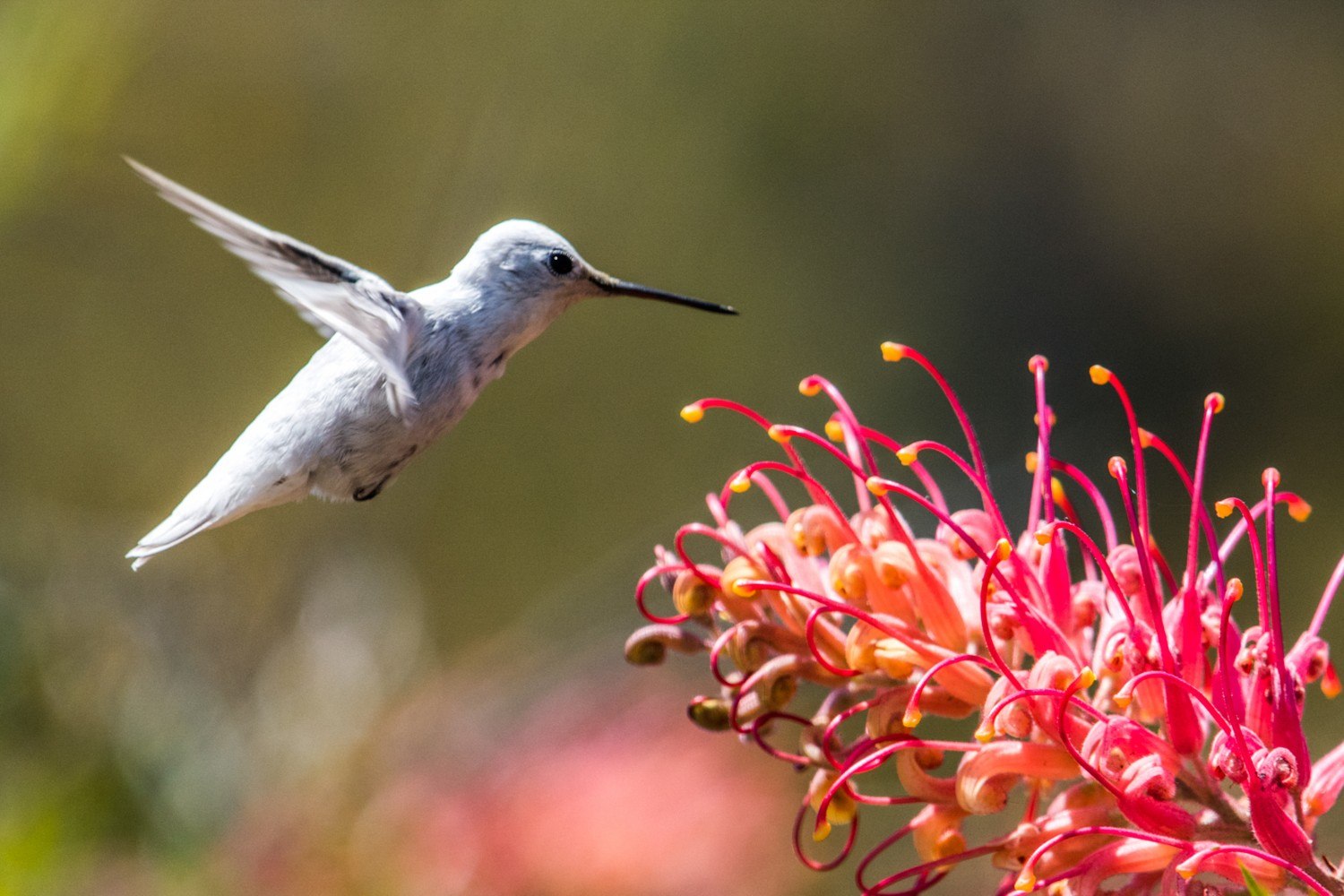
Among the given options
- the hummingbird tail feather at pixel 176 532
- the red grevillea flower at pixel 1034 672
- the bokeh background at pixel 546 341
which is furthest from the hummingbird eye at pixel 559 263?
the bokeh background at pixel 546 341

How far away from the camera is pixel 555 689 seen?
2527 millimetres

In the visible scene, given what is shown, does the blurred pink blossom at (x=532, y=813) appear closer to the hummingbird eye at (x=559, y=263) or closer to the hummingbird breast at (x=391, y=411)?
the hummingbird breast at (x=391, y=411)

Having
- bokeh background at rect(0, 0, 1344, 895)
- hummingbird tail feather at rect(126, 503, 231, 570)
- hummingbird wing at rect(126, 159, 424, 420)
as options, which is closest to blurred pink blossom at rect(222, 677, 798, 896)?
bokeh background at rect(0, 0, 1344, 895)

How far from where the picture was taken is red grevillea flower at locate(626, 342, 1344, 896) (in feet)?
3.15

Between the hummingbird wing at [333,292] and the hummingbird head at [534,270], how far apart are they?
0.30 ft

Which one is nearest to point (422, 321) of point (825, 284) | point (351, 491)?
point (351, 491)

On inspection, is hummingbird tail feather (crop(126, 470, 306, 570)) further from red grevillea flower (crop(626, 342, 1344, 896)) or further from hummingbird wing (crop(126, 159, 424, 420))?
red grevillea flower (crop(626, 342, 1344, 896))

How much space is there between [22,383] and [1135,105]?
165 inches

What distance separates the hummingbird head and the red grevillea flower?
24cm

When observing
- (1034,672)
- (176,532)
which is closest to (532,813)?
(176,532)

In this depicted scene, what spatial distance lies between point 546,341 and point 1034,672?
166 inches

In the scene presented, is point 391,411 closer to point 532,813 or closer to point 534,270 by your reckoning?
point 534,270

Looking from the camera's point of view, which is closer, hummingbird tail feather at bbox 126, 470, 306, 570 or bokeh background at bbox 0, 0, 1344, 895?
hummingbird tail feather at bbox 126, 470, 306, 570

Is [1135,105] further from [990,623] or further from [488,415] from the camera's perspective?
[990,623]
